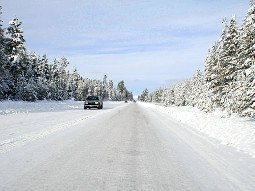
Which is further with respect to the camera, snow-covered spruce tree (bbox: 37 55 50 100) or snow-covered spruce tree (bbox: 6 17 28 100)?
snow-covered spruce tree (bbox: 37 55 50 100)

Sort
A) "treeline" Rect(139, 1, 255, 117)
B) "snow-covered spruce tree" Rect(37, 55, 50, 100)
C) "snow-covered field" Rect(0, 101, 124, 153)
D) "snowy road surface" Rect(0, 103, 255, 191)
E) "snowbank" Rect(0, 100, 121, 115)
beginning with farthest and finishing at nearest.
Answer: "snow-covered spruce tree" Rect(37, 55, 50, 100) < "snowbank" Rect(0, 100, 121, 115) < "treeline" Rect(139, 1, 255, 117) < "snow-covered field" Rect(0, 101, 124, 153) < "snowy road surface" Rect(0, 103, 255, 191)

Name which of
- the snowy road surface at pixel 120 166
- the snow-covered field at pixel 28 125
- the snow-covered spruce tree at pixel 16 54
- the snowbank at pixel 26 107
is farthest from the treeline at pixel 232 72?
the snow-covered spruce tree at pixel 16 54

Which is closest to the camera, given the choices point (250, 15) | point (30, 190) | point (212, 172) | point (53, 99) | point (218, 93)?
point (30, 190)

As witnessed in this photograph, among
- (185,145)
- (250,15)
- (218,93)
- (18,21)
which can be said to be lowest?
(185,145)

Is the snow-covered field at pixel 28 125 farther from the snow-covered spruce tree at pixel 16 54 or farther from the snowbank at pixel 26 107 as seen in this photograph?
the snow-covered spruce tree at pixel 16 54

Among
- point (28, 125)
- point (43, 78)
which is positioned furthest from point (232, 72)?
point (43, 78)

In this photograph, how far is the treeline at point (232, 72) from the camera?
14.2m

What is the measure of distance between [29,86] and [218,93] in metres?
34.4

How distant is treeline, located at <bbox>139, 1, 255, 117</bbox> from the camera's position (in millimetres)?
14250

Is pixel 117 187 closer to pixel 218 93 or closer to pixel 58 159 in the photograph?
pixel 58 159

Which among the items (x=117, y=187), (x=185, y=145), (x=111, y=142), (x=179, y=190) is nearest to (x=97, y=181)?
(x=117, y=187)

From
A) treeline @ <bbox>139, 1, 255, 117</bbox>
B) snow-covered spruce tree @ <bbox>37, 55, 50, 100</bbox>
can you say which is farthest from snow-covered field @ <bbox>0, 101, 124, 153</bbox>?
snow-covered spruce tree @ <bbox>37, 55, 50, 100</bbox>

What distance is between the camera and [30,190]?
3160mm

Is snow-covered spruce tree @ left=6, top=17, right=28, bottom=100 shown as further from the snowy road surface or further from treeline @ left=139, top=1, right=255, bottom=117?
the snowy road surface
